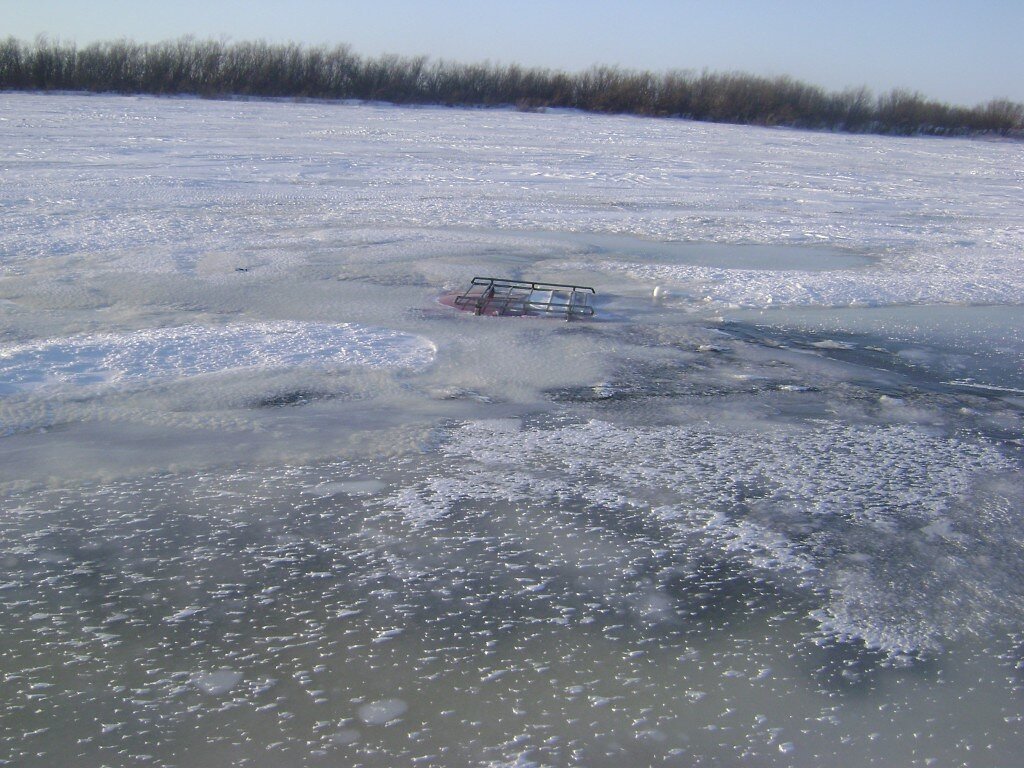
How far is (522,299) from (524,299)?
2 centimetres

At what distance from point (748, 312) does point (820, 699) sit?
4.91 meters

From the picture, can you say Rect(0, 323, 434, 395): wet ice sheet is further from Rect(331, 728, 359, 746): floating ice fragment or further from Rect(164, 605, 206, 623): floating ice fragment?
Rect(331, 728, 359, 746): floating ice fragment

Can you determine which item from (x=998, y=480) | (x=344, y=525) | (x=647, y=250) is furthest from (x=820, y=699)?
(x=647, y=250)

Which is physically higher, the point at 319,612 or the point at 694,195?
the point at 694,195

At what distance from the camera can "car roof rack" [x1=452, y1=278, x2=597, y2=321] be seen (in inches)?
279

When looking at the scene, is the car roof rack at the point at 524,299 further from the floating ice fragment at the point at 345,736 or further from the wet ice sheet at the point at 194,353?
the floating ice fragment at the point at 345,736

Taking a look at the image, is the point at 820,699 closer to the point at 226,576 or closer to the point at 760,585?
the point at 760,585

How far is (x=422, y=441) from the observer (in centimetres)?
473

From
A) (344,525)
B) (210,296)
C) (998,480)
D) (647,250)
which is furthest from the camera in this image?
(647,250)

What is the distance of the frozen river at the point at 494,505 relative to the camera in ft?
9.32

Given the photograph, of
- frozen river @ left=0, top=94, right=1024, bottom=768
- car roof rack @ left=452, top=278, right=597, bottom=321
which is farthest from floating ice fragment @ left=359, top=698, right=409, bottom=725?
car roof rack @ left=452, top=278, right=597, bottom=321

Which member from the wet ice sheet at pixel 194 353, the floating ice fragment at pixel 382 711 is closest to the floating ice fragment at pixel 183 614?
the floating ice fragment at pixel 382 711

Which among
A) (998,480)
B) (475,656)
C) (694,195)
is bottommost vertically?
(475,656)

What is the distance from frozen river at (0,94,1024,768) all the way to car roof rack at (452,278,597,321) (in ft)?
0.66
